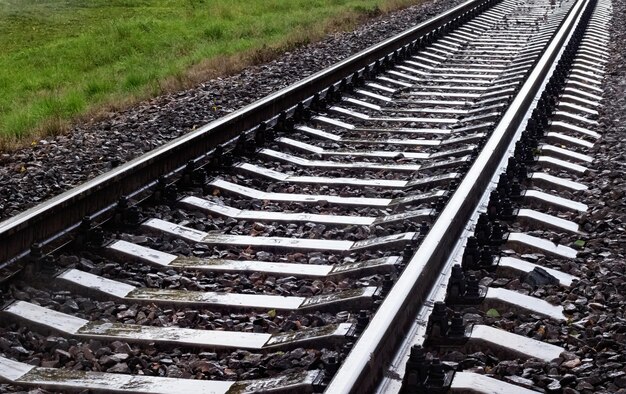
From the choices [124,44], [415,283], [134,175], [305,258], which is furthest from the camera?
[124,44]

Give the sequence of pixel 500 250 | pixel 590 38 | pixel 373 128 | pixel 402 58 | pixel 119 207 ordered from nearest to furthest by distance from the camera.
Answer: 1. pixel 500 250
2. pixel 119 207
3. pixel 373 128
4. pixel 402 58
5. pixel 590 38

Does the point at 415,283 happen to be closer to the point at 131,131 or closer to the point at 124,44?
the point at 131,131

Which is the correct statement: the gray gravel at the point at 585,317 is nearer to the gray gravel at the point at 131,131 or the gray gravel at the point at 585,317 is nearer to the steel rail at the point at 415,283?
the steel rail at the point at 415,283

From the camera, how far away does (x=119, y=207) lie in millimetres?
5312

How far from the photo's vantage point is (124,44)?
1559cm

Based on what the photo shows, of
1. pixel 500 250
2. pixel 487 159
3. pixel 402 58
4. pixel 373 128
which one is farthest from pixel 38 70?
pixel 500 250

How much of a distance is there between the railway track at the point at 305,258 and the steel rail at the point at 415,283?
11mm

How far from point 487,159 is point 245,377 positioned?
275 centimetres

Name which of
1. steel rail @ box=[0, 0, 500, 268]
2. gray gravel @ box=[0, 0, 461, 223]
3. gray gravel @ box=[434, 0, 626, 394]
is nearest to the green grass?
gray gravel @ box=[0, 0, 461, 223]

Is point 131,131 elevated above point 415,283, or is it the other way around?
point 415,283

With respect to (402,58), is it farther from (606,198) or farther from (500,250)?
(500,250)

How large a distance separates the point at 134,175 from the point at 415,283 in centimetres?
243

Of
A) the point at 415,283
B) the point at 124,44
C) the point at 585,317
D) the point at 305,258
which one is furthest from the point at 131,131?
the point at 124,44

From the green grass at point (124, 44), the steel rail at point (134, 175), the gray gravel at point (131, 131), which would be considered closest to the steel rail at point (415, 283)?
the steel rail at point (134, 175)
